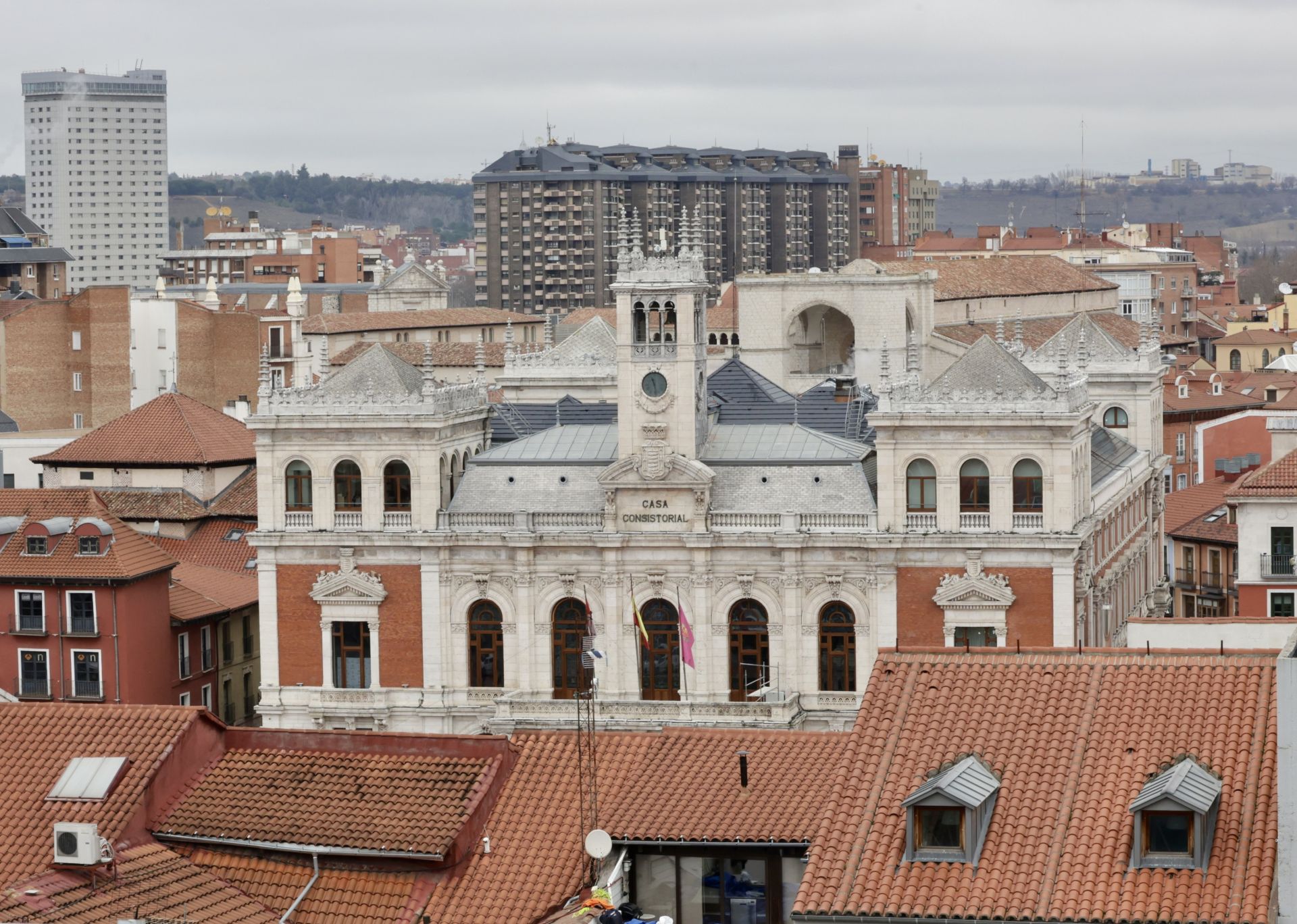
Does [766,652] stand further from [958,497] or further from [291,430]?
[291,430]

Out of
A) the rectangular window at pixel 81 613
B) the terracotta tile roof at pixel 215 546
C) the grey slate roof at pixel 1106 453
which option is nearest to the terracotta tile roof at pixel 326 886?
the rectangular window at pixel 81 613

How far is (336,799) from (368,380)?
35459 mm

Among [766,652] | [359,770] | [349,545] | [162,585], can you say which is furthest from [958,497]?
[359,770]

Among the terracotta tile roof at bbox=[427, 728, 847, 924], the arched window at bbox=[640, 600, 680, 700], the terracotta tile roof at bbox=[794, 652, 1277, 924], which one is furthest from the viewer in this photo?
the arched window at bbox=[640, 600, 680, 700]

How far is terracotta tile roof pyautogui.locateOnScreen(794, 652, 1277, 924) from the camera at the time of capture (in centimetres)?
3612

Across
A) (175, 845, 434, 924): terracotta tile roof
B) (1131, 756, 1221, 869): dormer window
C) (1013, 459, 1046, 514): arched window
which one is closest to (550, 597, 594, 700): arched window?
(1013, 459, 1046, 514): arched window

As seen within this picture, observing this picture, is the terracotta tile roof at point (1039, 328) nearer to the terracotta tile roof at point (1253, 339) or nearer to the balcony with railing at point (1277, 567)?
the terracotta tile roof at point (1253, 339)

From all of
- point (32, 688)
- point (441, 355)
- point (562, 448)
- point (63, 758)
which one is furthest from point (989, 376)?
point (441, 355)

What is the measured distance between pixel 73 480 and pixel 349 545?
98.4 ft

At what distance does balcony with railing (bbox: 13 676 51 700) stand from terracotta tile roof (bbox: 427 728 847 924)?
127 ft

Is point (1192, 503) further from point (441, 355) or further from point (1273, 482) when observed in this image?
point (441, 355)

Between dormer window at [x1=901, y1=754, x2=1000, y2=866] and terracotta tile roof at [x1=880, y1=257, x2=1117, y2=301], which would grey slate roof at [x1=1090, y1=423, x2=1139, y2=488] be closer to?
dormer window at [x1=901, y1=754, x2=1000, y2=866]

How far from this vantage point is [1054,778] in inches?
1497

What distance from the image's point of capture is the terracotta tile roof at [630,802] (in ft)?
145
